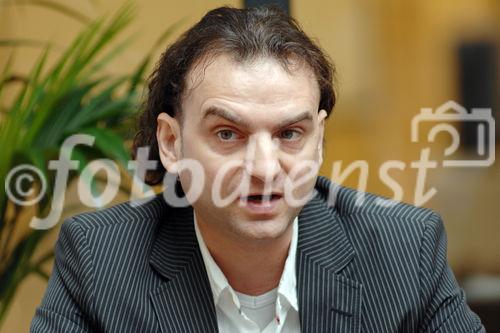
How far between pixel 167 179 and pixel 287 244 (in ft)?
1.19

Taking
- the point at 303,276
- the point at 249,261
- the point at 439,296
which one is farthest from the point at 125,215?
the point at 439,296

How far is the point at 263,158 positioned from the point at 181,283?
413 mm

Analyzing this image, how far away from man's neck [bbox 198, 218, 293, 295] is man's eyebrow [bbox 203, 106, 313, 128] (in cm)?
26

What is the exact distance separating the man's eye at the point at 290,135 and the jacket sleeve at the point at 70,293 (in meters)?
0.53

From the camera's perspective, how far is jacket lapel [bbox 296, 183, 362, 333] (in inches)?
85.1

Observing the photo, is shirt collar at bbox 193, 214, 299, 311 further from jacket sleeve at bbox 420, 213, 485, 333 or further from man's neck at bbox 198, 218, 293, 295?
jacket sleeve at bbox 420, 213, 485, 333

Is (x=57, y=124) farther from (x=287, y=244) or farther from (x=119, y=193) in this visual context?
(x=287, y=244)

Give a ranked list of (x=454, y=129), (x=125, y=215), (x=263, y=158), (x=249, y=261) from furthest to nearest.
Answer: (x=454, y=129) < (x=125, y=215) < (x=249, y=261) < (x=263, y=158)

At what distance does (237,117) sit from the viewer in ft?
6.42

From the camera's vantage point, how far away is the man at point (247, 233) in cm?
199

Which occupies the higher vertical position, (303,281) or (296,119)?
(296,119)

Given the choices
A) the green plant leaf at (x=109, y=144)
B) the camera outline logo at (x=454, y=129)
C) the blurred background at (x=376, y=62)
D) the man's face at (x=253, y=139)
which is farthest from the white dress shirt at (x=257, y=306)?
the camera outline logo at (x=454, y=129)

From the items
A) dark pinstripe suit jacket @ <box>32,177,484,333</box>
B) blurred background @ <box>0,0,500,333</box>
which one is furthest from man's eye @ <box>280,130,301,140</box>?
blurred background @ <box>0,0,500,333</box>

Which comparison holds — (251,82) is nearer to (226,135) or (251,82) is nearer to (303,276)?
(226,135)
